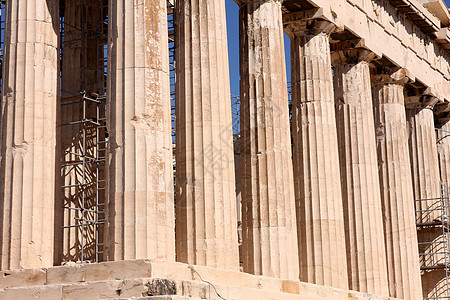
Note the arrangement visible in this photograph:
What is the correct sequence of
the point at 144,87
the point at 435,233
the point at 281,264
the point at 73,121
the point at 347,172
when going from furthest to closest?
the point at 435,233 < the point at 347,172 < the point at 73,121 < the point at 281,264 < the point at 144,87

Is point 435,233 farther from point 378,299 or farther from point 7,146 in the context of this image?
point 7,146

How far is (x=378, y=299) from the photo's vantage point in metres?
29.2

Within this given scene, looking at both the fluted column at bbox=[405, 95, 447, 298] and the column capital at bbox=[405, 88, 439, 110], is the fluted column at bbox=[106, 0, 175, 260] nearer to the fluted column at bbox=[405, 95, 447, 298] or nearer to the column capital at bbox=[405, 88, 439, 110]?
the column capital at bbox=[405, 88, 439, 110]

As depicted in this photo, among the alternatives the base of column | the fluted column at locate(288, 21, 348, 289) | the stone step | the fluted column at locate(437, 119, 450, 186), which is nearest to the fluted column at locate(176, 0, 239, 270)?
the base of column

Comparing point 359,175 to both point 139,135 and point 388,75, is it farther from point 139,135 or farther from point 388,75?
point 139,135

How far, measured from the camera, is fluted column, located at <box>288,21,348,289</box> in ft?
92.6

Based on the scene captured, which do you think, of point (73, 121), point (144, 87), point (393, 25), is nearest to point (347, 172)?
point (393, 25)

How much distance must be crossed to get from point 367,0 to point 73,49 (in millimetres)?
12931

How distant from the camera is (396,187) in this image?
35344 mm

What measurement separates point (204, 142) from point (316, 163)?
7470mm

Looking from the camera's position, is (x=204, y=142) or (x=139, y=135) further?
(x=204, y=142)

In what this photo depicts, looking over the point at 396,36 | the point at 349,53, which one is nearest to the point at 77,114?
the point at 349,53

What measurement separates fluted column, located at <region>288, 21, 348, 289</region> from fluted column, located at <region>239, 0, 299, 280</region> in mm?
2746

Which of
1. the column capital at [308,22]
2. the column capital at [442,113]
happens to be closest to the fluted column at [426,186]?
the column capital at [442,113]
